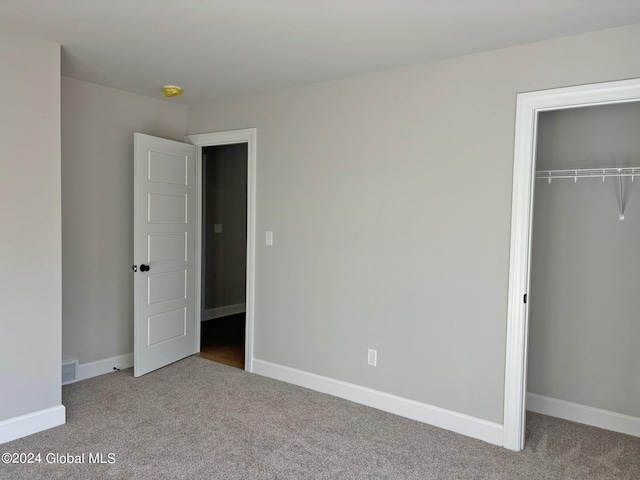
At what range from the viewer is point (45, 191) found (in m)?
3.05

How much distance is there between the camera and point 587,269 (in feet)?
11.0

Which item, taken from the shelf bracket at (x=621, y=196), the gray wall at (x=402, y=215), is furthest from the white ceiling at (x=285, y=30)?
the shelf bracket at (x=621, y=196)

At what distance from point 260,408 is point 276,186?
1.77 meters

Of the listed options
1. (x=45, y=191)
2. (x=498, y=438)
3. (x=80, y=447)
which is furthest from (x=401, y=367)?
(x=45, y=191)

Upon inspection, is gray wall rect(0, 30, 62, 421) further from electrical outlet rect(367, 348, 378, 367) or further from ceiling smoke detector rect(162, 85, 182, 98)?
electrical outlet rect(367, 348, 378, 367)

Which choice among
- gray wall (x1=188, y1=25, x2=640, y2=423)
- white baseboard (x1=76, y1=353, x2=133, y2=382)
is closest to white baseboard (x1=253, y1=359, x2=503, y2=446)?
gray wall (x1=188, y1=25, x2=640, y2=423)

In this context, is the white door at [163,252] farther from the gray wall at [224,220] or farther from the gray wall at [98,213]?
the gray wall at [224,220]

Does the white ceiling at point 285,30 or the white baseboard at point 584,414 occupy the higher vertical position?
the white ceiling at point 285,30

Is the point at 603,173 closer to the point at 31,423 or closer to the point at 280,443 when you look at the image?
the point at 280,443

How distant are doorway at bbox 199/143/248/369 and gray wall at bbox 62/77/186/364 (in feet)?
5.79

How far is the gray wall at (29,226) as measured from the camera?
289 centimetres

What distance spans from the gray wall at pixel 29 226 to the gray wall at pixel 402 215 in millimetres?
1602

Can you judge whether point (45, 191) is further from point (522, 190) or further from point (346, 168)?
point (522, 190)

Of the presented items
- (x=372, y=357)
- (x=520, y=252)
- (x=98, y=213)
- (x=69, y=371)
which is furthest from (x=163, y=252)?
(x=520, y=252)
